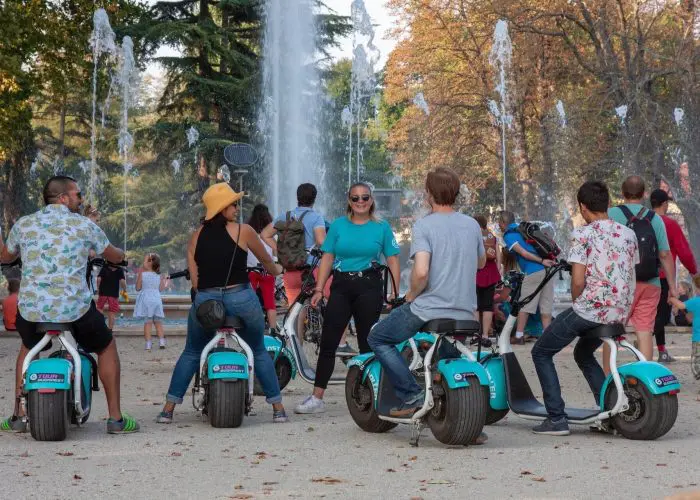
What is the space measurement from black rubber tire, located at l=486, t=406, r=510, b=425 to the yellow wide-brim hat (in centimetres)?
220

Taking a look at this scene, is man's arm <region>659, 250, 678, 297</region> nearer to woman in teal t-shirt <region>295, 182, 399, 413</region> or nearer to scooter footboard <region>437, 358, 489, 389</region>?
woman in teal t-shirt <region>295, 182, 399, 413</region>

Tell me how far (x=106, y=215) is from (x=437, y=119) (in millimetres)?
19119

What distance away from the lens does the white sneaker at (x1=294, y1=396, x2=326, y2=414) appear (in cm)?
1013

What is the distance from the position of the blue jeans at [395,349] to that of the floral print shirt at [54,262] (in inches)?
72.6

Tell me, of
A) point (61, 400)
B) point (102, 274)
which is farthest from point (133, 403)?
point (102, 274)

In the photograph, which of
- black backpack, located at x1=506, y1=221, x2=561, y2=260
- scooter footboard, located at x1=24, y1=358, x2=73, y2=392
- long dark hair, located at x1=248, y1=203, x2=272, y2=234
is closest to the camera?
scooter footboard, located at x1=24, y1=358, x2=73, y2=392

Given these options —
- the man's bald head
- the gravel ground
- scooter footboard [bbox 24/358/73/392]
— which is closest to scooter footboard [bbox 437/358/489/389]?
the gravel ground

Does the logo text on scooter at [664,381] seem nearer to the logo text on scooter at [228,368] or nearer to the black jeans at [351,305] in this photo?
the black jeans at [351,305]

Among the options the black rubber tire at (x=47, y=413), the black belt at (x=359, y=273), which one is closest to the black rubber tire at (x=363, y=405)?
the black belt at (x=359, y=273)

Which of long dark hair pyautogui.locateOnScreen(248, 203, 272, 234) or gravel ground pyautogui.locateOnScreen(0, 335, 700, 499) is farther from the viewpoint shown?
long dark hair pyautogui.locateOnScreen(248, 203, 272, 234)

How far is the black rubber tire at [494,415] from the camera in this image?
9055mm

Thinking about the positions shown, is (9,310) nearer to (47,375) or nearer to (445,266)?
(47,375)

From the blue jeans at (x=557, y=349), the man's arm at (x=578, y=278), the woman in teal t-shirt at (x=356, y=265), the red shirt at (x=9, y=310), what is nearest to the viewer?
the man's arm at (x=578, y=278)

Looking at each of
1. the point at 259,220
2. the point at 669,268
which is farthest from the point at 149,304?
the point at 669,268
